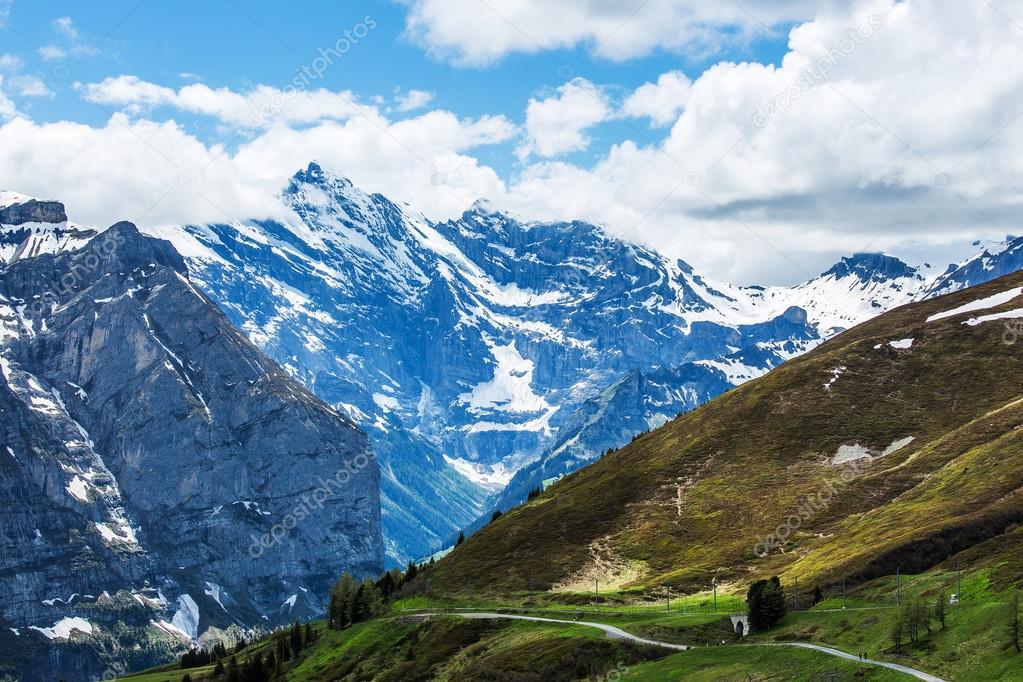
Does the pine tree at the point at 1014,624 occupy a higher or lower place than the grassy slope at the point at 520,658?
lower

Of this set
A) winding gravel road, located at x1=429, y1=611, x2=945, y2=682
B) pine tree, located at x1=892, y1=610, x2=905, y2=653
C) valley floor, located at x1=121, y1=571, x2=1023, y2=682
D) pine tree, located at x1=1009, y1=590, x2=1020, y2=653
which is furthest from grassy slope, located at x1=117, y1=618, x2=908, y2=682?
pine tree, located at x1=1009, y1=590, x2=1020, y2=653

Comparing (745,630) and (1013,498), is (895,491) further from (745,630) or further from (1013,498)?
(745,630)

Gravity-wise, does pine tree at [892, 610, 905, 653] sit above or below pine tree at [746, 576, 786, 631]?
below

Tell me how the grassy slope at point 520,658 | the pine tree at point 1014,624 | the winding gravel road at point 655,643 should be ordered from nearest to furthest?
the pine tree at point 1014,624, the winding gravel road at point 655,643, the grassy slope at point 520,658

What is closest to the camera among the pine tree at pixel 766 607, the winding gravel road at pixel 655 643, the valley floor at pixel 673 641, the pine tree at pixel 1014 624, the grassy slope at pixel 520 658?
the pine tree at pixel 1014 624

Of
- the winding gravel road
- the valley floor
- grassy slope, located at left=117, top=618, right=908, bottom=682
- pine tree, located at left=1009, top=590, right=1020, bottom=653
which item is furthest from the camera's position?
grassy slope, located at left=117, top=618, right=908, bottom=682

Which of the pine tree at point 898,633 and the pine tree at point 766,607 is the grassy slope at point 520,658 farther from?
the pine tree at point 766,607

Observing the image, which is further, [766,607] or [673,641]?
[673,641]

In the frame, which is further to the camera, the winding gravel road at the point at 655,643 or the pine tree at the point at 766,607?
the pine tree at the point at 766,607

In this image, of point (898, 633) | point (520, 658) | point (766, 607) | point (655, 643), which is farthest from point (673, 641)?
point (898, 633)

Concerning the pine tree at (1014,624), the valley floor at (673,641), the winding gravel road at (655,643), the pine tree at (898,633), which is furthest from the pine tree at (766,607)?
the pine tree at (1014,624)

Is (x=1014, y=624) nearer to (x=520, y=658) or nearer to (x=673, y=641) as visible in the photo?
(x=673, y=641)

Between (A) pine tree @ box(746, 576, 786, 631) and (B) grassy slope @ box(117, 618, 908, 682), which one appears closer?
(B) grassy slope @ box(117, 618, 908, 682)

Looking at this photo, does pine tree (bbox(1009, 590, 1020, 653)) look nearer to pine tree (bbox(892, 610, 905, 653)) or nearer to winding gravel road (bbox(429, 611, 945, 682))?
winding gravel road (bbox(429, 611, 945, 682))
